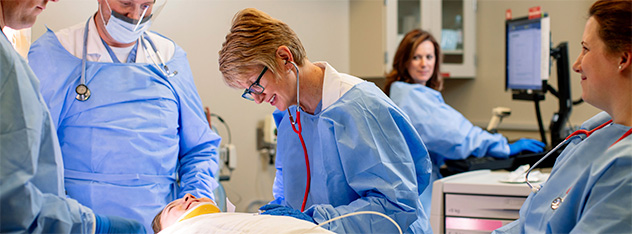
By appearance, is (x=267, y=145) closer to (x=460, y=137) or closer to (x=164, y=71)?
(x=460, y=137)

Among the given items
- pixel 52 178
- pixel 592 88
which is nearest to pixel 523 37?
pixel 592 88

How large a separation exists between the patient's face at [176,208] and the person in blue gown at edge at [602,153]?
2.85ft

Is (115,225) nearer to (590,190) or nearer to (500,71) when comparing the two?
Result: (590,190)

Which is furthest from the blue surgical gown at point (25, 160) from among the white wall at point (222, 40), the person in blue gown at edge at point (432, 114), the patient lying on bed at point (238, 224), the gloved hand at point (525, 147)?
the gloved hand at point (525, 147)

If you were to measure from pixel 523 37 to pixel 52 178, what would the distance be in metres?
2.36

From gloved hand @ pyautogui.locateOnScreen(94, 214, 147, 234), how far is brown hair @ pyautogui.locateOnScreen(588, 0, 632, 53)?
1.02 meters

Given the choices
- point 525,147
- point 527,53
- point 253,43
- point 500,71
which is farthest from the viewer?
point 500,71

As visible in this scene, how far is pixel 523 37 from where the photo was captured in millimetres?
2729

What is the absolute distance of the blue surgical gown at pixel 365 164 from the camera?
47.1 inches

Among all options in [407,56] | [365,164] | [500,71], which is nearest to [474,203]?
[407,56]

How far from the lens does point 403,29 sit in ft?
12.1

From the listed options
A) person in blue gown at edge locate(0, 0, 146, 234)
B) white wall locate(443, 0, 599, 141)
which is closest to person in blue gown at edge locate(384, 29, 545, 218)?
white wall locate(443, 0, 599, 141)

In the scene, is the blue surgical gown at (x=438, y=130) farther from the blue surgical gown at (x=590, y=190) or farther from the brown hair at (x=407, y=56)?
the blue surgical gown at (x=590, y=190)

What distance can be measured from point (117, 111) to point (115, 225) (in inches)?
17.9
